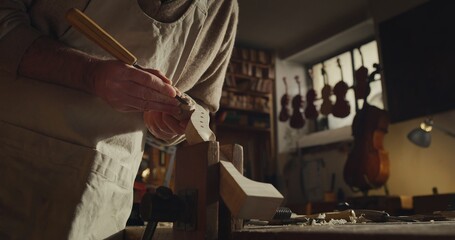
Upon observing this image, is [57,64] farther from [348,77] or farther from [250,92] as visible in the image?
[348,77]

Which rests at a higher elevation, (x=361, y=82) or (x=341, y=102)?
(x=361, y=82)

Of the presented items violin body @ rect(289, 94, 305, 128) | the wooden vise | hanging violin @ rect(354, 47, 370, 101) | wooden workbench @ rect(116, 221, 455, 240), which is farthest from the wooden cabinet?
wooden workbench @ rect(116, 221, 455, 240)

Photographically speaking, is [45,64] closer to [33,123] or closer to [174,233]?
[33,123]

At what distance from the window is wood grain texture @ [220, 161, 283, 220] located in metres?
4.03

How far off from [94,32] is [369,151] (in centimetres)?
326

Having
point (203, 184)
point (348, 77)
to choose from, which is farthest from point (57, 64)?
point (348, 77)

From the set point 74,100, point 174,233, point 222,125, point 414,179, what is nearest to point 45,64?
point 74,100

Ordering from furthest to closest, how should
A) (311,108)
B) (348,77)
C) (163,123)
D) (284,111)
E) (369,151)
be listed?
(348,77) → (284,111) → (311,108) → (369,151) → (163,123)

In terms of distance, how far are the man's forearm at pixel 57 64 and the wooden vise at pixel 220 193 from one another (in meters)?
0.26

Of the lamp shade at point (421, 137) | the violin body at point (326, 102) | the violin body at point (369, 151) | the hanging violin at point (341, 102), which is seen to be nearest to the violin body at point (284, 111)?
the violin body at point (326, 102)

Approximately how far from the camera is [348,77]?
16.5 feet

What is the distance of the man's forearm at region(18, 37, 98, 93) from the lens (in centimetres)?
70

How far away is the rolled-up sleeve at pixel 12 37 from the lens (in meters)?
0.70

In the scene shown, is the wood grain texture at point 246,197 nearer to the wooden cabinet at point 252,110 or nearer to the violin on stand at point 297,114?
the violin on stand at point 297,114
